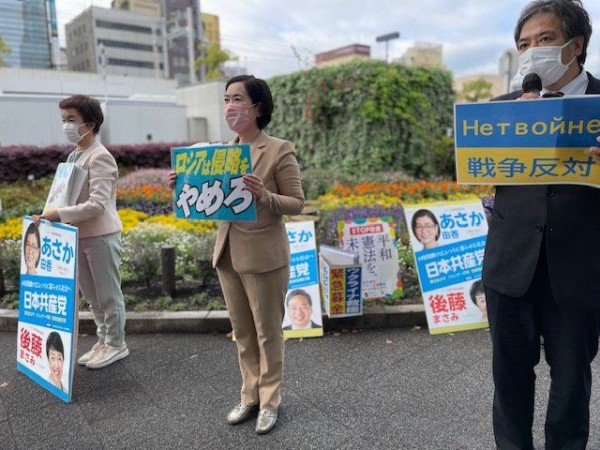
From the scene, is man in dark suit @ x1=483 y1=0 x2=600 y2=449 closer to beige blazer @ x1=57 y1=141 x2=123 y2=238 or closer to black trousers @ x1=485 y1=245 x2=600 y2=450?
black trousers @ x1=485 y1=245 x2=600 y2=450

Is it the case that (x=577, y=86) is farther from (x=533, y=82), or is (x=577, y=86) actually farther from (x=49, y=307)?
(x=49, y=307)

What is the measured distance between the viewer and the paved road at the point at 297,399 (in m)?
2.68

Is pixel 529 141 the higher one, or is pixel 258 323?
pixel 529 141

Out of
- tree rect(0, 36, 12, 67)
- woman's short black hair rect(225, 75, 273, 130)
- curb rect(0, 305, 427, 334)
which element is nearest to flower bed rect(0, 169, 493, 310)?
curb rect(0, 305, 427, 334)

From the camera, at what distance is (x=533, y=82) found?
71.6 inches

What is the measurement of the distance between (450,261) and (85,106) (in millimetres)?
3345

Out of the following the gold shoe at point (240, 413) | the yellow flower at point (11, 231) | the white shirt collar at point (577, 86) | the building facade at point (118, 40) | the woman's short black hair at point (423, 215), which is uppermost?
the building facade at point (118, 40)

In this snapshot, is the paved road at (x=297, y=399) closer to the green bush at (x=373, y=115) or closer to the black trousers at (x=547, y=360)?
the black trousers at (x=547, y=360)

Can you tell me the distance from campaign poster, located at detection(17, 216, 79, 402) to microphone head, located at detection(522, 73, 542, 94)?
9.30 ft

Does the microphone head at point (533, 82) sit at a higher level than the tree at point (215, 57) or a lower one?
lower

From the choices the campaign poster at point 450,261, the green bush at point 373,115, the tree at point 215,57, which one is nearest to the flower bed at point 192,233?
the campaign poster at point 450,261

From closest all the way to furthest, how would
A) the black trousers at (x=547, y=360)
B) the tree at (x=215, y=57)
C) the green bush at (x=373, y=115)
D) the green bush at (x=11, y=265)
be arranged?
the black trousers at (x=547, y=360) < the green bush at (x=11, y=265) < the green bush at (x=373, y=115) < the tree at (x=215, y=57)

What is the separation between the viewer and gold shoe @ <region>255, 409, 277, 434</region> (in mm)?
2697

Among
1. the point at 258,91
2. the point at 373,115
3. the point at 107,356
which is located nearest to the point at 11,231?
the point at 107,356
